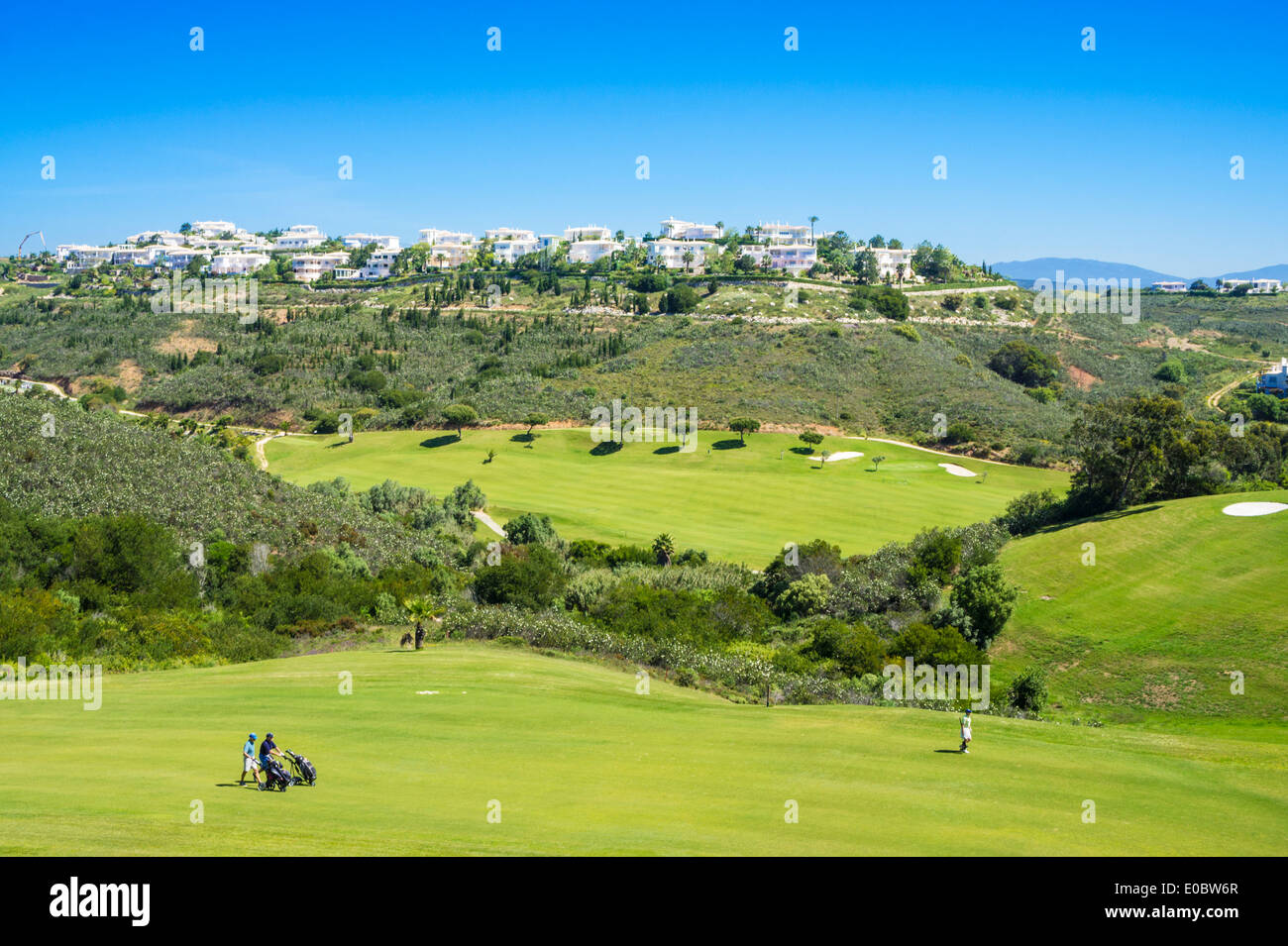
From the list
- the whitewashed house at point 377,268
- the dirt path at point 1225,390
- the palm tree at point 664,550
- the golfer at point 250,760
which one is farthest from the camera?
the whitewashed house at point 377,268

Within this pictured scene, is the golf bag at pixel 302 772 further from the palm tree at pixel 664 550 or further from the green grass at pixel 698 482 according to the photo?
the green grass at pixel 698 482

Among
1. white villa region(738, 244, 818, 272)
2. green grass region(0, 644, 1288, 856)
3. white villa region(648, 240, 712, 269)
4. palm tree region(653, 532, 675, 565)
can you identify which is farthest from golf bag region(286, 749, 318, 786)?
white villa region(738, 244, 818, 272)

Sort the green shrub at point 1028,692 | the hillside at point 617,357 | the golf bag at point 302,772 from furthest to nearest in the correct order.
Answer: the hillside at point 617,357, the green shrub at point 1028,692, the golf bag at point 302,772

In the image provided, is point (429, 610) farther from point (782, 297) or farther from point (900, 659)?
point (782, 297)

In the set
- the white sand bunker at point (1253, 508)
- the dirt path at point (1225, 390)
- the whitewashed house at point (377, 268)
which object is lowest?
the white sand bunker at point (1253, 508)

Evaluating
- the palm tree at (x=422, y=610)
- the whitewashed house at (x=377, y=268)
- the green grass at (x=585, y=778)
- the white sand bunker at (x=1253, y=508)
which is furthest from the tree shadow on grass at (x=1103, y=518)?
the whitewashed house at (x=377, y=268)

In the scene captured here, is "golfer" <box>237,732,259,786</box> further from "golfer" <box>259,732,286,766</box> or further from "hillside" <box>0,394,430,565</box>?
"hillside" <box>0,394,430,565</box>

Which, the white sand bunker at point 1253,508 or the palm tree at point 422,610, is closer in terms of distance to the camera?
the palm tree at point 422,610
